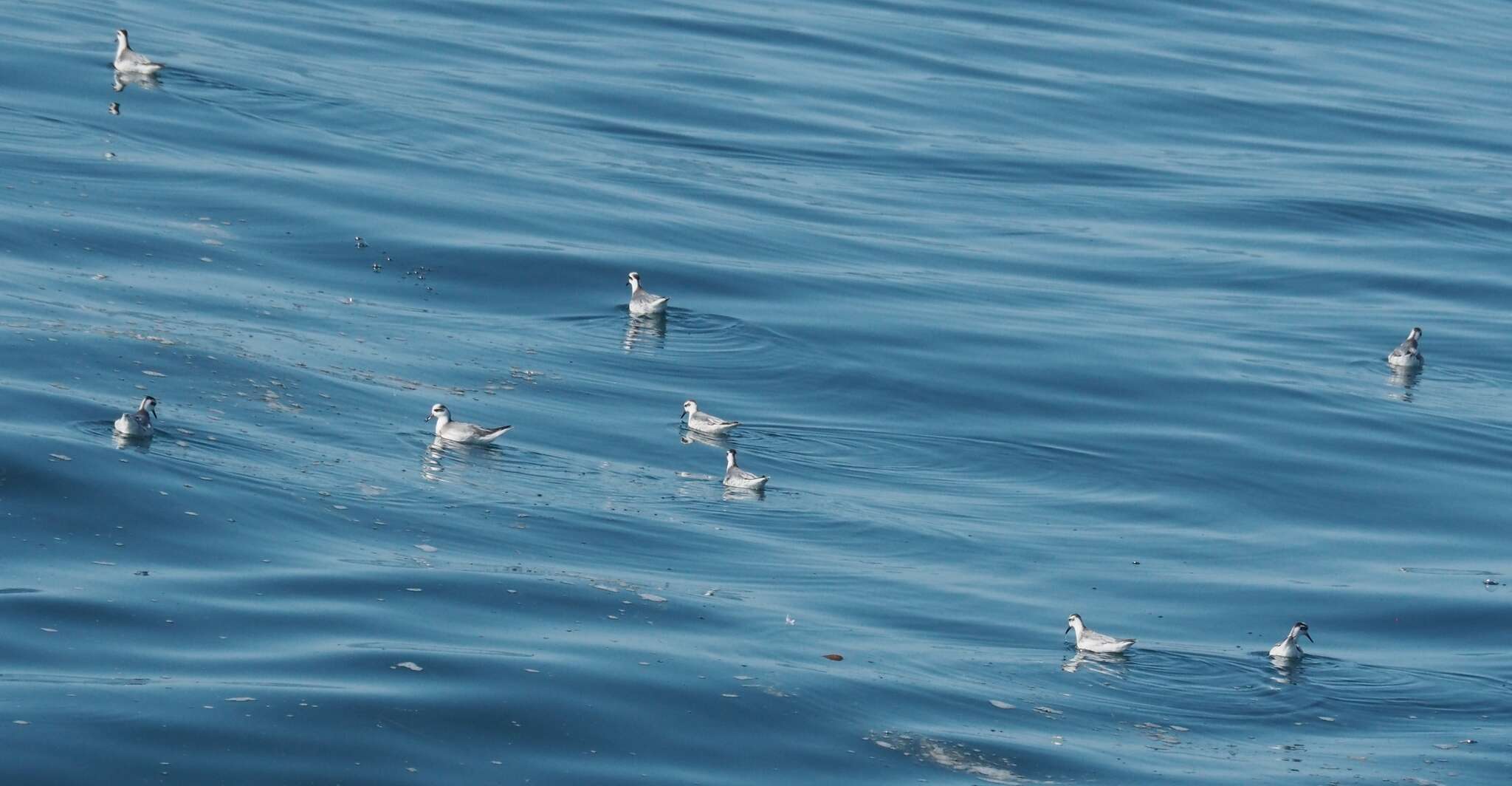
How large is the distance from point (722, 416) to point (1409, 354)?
12.3 metres

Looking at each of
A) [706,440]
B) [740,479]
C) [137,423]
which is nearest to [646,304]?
[706,440]

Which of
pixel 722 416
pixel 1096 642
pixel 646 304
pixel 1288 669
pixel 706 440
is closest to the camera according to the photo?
pixel 1096 642

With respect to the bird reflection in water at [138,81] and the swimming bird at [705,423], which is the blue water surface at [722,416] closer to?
the swimming bird at [705,423]

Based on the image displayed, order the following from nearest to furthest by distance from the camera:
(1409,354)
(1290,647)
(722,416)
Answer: (1290,647) → (722,416) → (1409,354)

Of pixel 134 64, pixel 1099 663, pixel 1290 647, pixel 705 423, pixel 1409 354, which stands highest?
pixel 134 64

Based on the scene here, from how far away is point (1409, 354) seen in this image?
1283 inches

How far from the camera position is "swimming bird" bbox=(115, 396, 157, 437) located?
859 inches

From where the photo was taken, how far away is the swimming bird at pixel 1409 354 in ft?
107

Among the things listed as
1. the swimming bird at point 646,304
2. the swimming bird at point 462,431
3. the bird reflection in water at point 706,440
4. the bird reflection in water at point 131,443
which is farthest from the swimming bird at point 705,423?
the bird reflection in water at point 131,443

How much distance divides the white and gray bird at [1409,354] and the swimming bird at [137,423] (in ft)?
66.3

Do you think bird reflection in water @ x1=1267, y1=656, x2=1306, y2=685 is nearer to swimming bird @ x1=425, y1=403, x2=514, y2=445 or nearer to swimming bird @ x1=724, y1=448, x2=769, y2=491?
swimming bird @ x1=724, y1=448, x2=769, y2=491

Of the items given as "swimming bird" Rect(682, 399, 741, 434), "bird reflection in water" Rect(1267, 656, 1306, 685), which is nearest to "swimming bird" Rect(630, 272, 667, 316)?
"swimming bird" Rect(682, 399, 741, 434)

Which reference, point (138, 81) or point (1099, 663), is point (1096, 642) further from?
point (138, 81)

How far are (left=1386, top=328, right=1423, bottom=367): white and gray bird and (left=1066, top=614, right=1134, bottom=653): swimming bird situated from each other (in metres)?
14.5
